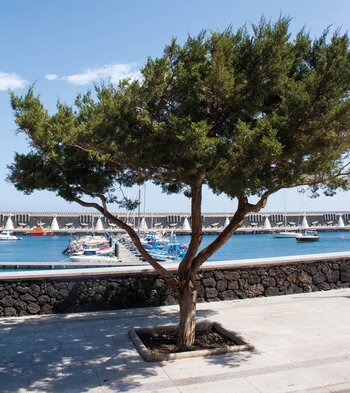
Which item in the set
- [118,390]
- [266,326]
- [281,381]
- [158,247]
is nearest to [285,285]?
[266,326]

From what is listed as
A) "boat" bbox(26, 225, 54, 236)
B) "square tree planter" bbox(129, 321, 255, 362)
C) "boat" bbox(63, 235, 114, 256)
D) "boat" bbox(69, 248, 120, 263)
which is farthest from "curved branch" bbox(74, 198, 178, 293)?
"boat" bbox(26, 225, 54, 236)

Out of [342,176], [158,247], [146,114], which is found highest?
[146,114]

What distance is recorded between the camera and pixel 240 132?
451cm

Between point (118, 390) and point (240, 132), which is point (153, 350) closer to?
point (118, 390)

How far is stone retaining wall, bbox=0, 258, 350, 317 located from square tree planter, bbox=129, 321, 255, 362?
5.90 ft

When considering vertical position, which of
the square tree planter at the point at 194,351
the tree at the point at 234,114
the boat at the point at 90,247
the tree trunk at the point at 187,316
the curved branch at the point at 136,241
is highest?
the tree at the point at 234,114

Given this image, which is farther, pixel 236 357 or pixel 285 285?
pixel 285 285

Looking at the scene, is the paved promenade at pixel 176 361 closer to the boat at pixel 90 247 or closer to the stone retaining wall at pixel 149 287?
the stone retaining wall at pixel 149 287

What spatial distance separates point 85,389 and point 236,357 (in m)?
2.09

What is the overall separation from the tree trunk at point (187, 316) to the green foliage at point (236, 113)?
5.59 ft

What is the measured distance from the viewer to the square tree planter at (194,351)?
18.1 feet

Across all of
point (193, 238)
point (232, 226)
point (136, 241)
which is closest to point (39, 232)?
point (136, 241)

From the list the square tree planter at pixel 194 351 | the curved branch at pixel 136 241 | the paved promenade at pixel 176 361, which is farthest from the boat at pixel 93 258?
the curved branch at pixel 136 241

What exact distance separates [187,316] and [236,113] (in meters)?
3.01
